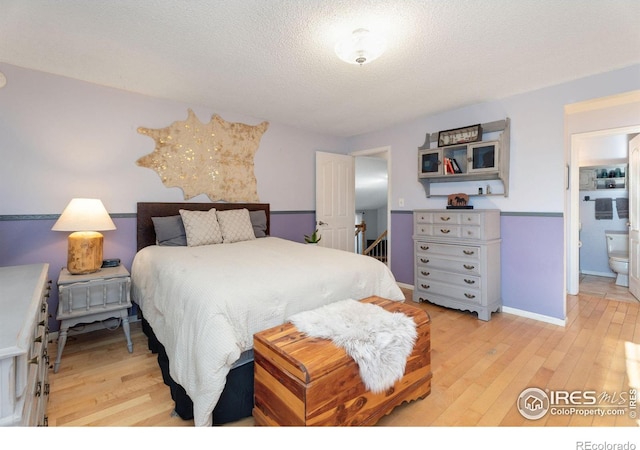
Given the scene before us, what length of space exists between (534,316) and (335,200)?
2.81 metres

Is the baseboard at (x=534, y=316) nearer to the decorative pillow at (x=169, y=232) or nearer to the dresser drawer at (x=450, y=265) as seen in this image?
the dresser drawer at (x=450, y=265)

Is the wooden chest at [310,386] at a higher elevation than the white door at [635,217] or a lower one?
lower

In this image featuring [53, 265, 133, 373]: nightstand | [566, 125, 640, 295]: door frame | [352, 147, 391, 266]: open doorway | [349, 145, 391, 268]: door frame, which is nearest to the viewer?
[53, 265, 133, 373]: nightstand

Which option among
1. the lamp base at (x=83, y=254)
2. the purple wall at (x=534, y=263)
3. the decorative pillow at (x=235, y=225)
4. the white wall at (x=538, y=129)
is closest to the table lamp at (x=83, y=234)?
the lamp base at (x=83, y=254)

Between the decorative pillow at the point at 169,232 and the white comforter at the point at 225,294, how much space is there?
1.31 feet

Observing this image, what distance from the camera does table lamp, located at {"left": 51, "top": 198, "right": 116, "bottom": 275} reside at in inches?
91.1

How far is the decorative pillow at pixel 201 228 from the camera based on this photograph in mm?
2867

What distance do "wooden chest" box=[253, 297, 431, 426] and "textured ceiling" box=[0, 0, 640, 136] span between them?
1.83 metres

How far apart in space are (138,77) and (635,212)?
5.27m

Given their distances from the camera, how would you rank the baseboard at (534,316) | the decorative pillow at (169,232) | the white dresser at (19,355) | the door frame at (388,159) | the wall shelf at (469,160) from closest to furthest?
the white dresser at (19,355)
the baseboard at (534,316)
the decorative pillow at (169,232)
the wall shelf at (469,160)
the door frame at (388,159)

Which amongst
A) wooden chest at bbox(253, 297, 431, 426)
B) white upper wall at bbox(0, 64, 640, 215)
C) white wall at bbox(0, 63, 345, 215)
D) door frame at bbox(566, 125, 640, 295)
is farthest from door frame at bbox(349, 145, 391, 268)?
wooden chest at bbox(253, 297, 431, 426)

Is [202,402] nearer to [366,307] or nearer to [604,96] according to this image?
[366,307]

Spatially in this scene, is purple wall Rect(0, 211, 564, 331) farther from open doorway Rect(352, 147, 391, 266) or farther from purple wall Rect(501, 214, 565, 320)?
open doorway Rect(352, 147, 391, 266)

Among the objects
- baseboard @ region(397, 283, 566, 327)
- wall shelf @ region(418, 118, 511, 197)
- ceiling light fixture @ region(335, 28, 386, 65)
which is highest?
ceiling light fixture @ region(335, 28, 386, 65)
